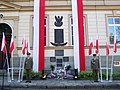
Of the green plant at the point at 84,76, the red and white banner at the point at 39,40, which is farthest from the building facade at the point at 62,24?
the green plant at the point at 84,76

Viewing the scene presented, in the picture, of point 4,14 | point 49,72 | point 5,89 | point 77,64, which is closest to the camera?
point 5,89

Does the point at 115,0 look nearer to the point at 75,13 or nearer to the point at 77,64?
the point at 75,13

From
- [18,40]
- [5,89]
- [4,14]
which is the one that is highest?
[4,14]

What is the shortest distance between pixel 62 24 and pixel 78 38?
2.72 m

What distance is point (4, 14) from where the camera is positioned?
1577 centimetres

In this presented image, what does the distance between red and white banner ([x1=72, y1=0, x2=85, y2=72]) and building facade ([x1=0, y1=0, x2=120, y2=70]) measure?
197cm

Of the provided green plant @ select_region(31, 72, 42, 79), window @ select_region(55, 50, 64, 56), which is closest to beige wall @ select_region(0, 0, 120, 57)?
window @ select_region(55, 50, 64, 56)

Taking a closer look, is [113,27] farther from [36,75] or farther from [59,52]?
[36,75]

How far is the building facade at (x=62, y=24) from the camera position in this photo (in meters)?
15.4

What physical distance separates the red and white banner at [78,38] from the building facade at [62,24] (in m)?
1.97

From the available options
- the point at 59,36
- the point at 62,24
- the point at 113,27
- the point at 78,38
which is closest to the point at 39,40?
the point at 78,38

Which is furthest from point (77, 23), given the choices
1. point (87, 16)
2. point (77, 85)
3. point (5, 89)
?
point (5, 89)

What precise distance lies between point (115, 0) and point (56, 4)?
4.47 metres

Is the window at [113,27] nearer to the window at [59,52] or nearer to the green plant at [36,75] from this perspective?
the window at [59,52]
